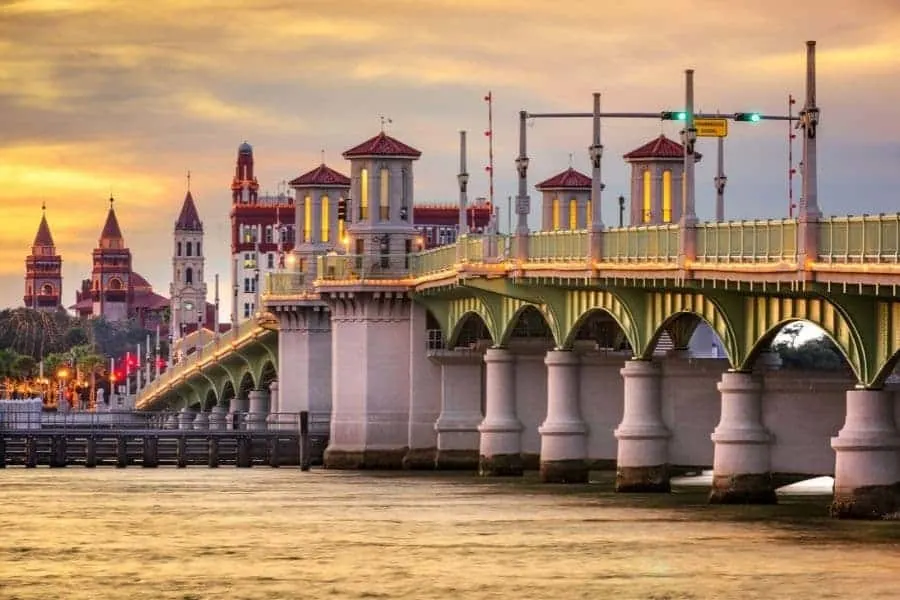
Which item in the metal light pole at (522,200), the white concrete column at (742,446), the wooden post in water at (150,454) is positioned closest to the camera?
the white concrete column at (742,446)

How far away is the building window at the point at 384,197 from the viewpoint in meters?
148

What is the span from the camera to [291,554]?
83875mm

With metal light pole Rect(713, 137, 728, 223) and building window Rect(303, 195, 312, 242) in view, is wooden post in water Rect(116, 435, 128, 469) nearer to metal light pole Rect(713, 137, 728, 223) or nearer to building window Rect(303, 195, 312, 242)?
building window Rect(303, 195, 312, 242)

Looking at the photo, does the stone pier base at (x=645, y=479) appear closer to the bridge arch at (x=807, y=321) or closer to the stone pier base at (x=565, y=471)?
the stone pier base at (x=565, y=471)

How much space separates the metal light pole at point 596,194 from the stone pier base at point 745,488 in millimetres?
10870

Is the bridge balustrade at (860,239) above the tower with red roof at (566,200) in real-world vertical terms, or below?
below

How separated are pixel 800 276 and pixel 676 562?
9.21 metres

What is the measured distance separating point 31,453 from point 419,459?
2144cm

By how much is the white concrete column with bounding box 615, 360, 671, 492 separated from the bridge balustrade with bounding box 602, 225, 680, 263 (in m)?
5.02

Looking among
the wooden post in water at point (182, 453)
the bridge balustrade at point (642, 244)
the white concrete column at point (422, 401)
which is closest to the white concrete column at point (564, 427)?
the bridge balustrade at point (642, 244)

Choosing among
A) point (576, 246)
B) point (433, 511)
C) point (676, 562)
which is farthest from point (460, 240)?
point (676, 562)

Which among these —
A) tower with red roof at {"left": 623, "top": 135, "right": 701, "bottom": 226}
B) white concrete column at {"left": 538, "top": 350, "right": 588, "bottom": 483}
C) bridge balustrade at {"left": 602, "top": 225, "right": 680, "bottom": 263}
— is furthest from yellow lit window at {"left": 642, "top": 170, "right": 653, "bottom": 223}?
bridge balustrade at {"left": 602, "top": 225, "right": 680, "bottom": 263}

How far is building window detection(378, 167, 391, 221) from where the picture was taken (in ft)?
487

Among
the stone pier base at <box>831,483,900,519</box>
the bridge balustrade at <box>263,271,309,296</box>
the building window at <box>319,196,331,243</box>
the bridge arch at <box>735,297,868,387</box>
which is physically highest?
the building window at <box>319,196,331,243</box>
